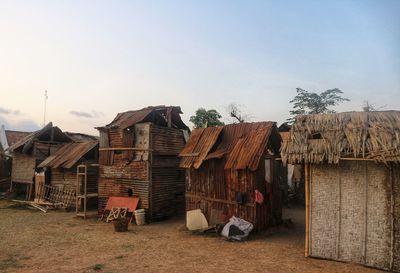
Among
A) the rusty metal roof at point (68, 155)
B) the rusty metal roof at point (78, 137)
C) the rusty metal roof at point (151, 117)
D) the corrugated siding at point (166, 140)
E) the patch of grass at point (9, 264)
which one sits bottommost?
the patch of grass at point (9, 264)

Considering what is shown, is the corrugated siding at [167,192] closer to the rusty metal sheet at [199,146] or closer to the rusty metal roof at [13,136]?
the rusty metal sheet at [199,146]

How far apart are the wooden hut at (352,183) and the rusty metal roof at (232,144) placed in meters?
3.57

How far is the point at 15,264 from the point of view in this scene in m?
10.9

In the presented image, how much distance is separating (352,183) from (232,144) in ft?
21.9

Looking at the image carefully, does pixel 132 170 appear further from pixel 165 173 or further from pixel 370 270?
pixel 370 270

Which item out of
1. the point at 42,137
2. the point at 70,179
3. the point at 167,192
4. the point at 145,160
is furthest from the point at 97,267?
the point at 42,137

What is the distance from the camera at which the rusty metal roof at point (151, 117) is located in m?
20.0

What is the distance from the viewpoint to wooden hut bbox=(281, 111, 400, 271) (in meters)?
10.0

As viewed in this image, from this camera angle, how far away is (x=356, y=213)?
1060cm

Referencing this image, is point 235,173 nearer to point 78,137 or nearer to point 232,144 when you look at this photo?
point 232,144

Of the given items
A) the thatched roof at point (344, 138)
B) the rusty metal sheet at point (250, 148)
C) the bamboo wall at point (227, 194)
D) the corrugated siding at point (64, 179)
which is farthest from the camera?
the corrugated siding at point (64, 179)

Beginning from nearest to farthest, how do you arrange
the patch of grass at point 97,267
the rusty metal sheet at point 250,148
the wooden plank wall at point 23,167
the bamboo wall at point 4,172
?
the patch of grass at point 97,267 → the rusty metal sheet at point 250,148 → the wooden plank wall at point 23,167 → the bamboo wall at point 4,172

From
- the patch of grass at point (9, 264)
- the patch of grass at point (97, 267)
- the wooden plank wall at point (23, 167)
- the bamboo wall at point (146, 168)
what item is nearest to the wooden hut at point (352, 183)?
the patch of grass at point (97, 267)

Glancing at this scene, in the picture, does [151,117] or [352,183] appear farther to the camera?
[151,117]
